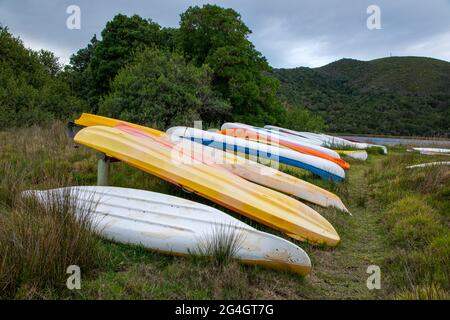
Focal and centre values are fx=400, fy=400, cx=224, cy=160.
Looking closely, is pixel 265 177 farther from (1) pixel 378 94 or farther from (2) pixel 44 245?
(1) pixel 378 94

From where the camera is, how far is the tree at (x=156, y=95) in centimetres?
991

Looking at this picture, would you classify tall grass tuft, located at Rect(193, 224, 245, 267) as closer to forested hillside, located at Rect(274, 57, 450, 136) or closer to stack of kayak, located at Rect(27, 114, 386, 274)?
stack of kayak, located at Rect(27, 114, 386, 274)

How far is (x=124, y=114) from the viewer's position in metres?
9.90

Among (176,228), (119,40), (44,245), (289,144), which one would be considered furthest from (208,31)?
(44,245)

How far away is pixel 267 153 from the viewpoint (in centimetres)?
738

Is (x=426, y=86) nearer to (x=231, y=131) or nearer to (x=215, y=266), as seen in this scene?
(x=231, y=131)

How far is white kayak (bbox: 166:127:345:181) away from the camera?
23.5ft

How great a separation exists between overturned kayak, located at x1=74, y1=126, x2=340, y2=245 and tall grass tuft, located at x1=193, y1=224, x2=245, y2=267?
3.30ft

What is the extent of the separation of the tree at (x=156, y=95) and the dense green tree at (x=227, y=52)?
4544mm

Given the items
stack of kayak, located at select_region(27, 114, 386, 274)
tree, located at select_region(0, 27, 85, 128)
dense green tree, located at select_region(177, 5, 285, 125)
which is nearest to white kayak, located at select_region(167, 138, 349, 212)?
stack of kayak, located at select_region(27, 114, 386, 274)

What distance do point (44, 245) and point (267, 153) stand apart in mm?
5343

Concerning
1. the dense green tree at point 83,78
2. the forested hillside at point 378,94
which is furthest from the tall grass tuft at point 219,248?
the forested hillside at point 378,94
